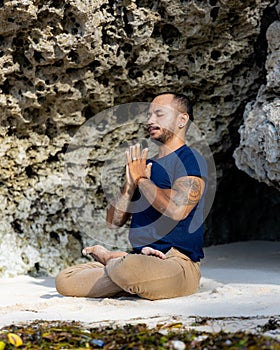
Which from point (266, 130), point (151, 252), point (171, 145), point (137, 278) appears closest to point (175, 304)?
point (137, 278)

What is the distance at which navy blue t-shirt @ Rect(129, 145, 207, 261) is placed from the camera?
392cm

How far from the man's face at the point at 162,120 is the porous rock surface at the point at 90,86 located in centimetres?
91

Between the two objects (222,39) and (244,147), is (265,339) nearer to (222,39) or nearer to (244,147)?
(244,147)

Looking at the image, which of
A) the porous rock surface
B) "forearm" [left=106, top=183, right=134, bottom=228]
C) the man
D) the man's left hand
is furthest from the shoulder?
the porous rock surface

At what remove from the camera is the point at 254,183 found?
6.54 metres

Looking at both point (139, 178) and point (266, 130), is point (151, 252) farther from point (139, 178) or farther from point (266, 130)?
point (266, 130)

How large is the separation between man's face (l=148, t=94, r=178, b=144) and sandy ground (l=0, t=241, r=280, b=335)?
110cm

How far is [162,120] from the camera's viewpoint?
4160mm

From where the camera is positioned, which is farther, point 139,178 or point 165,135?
point 165,135

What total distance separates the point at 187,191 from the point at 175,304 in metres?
0.71

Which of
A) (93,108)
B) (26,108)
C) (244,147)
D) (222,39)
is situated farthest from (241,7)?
(26,108)

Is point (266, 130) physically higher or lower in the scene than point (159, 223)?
higher

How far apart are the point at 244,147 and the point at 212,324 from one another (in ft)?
7.76

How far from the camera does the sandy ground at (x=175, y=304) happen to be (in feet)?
9.98
